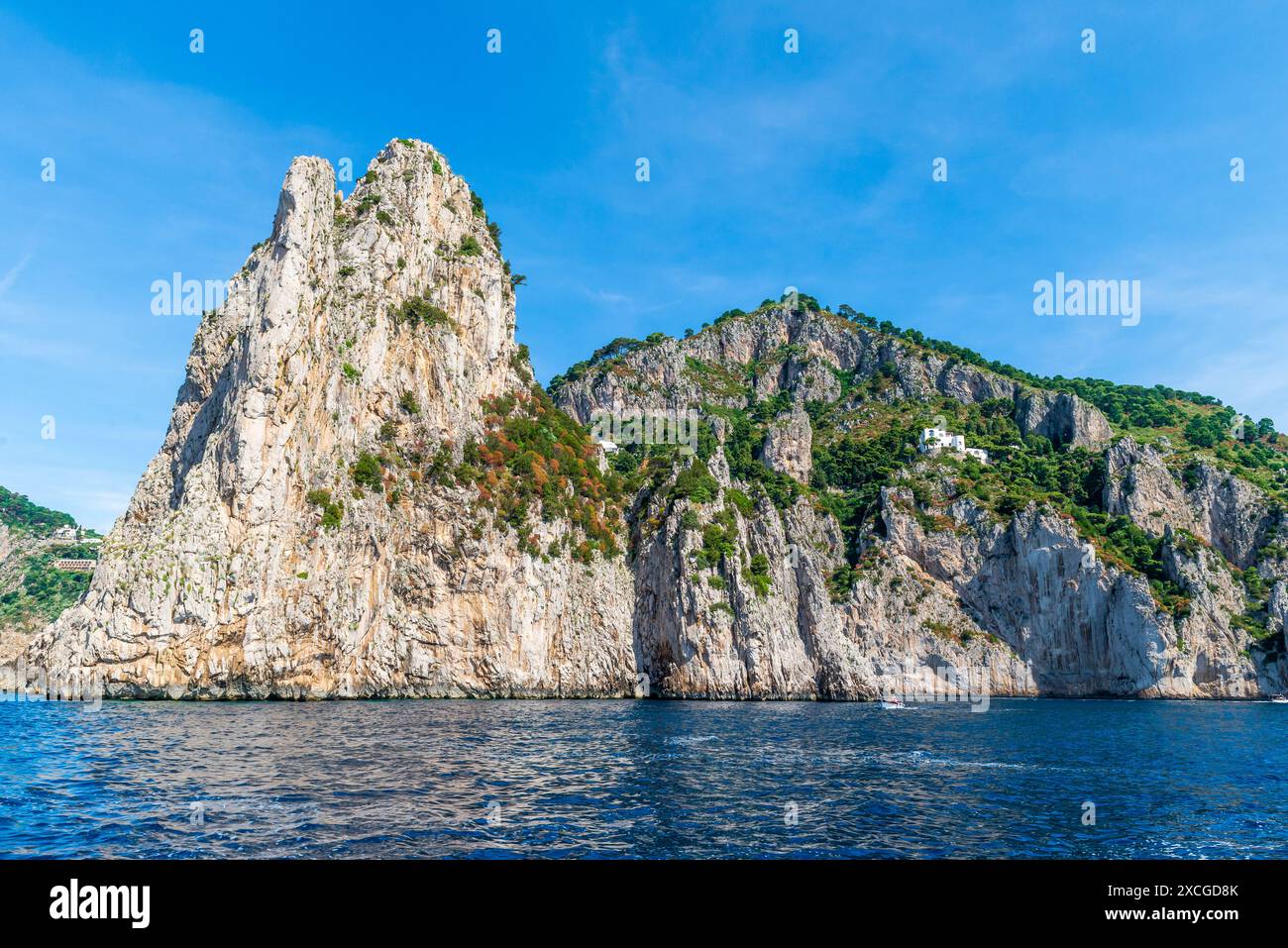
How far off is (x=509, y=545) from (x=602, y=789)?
63583 millimetres

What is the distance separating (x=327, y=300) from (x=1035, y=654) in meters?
113

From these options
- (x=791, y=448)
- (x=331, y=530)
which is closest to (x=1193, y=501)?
(x=791, y=448)

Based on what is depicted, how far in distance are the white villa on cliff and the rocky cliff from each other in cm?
568

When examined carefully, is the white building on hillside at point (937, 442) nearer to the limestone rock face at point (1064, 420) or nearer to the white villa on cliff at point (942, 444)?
the white villa on cliff at point (942, 444)

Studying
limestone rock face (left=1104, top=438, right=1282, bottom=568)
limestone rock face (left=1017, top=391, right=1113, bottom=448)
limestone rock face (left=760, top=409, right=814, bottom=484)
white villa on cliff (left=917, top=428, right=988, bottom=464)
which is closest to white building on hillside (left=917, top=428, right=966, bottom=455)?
white villa on cliff (left=917, top=428, right=988, bottom=464)

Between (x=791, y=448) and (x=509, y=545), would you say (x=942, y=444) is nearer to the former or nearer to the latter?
(x=791, y=448)

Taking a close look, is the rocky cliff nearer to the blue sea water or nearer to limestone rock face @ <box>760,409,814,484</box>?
limestone rock face @ <box>760,409,814,484</box>

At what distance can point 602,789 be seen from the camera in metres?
31.4

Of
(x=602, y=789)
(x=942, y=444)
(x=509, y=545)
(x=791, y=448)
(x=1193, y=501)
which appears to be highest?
(x=791, y=448)

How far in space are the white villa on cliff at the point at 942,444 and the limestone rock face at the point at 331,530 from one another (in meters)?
82.2
